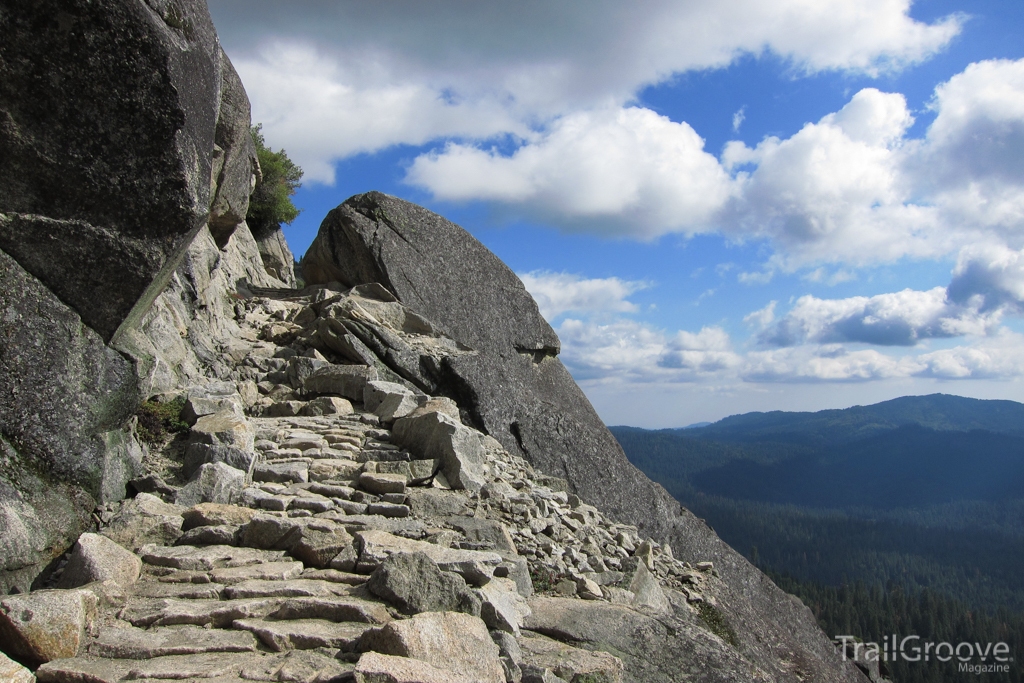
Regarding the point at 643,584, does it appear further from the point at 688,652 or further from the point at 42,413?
the point at 42,413

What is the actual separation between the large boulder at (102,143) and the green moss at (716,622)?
10.7 metres

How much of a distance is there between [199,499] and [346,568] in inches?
120

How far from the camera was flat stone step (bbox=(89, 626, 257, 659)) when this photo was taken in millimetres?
5812

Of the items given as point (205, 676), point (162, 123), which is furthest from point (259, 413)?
point (205, 676)

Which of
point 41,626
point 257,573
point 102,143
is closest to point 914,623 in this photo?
point 257,573

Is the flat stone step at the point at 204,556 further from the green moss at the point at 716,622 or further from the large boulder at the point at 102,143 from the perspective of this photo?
the green moss at the point at 716,622

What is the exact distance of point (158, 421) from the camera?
1188cm

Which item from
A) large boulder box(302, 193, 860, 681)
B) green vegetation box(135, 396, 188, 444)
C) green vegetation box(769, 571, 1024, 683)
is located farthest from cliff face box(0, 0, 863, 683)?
green vegetation box(769, 571, 1024, 683)

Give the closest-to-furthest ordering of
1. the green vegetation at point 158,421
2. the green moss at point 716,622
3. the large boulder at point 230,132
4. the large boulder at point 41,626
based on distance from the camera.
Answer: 1. the large boulder at point 41,626
2. the green vegetation at point 158,421
3. the green moss at point 716,622
4. the large boulder at point 230,132

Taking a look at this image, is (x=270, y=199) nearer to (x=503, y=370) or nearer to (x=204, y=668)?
(x=503, y=370)

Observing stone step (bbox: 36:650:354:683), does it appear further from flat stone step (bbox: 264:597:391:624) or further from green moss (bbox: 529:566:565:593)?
green moss (bbox: 529:566:565:593)

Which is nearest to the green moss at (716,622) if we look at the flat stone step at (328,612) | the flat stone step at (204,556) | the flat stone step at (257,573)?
the flat stone step at (328,612)

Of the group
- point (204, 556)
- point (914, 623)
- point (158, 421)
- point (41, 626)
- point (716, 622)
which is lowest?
point (914, 623)

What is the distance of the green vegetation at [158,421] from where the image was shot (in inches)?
453
